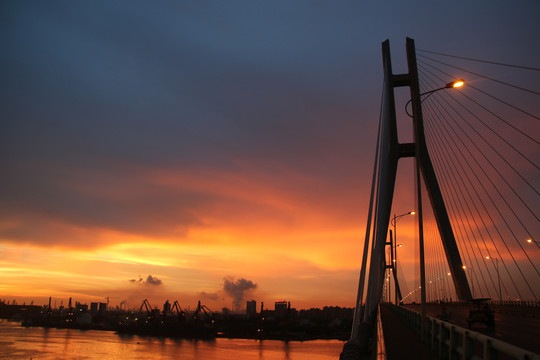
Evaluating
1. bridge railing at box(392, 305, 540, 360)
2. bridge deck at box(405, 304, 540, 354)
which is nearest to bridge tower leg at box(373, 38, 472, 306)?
bridge deck at box(405, 304, 540, 354)

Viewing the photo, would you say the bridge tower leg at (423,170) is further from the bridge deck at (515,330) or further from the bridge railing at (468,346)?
the bridge railing at (468,346)

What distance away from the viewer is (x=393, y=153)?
2312 cm

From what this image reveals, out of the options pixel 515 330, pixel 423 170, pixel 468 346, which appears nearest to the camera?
pixel 468 346

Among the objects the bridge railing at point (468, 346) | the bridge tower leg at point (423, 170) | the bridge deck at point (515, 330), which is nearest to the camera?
the bridge railing at point (468, 346)

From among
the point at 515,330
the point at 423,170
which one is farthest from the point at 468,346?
the point at 423,170

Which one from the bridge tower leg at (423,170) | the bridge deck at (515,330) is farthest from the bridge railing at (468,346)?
the bridge tower leg at (423,170)

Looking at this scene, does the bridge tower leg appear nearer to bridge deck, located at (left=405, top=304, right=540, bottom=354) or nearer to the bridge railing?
bridge deck, located at (left=405, top=304, right=540, bottom=354)

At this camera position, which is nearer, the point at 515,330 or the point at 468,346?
the point at 468,346

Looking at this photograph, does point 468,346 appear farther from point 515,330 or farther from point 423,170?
point 423,170

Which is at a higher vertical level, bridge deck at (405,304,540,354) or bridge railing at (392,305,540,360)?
bridge railing at (392,305,540,360)

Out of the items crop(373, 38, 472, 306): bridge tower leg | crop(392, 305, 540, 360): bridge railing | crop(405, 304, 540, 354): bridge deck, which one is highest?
crop(373, 38, 472, 306): bridge tower leg

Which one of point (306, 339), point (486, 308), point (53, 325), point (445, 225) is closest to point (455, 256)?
point (445, 225)

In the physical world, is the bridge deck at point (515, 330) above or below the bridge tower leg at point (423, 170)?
below

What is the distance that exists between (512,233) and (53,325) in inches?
7970
